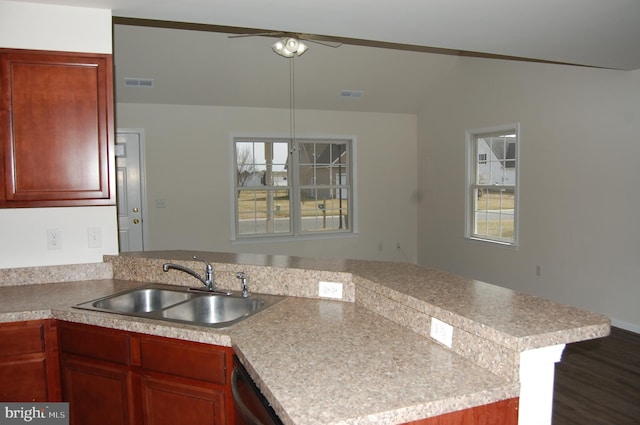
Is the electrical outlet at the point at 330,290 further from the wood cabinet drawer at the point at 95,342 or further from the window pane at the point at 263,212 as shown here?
the window pane at the point at 263,212

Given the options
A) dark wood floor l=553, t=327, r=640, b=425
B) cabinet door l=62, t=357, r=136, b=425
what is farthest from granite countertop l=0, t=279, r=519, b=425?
dark wood floor l=553, t=327, r=640, b=425

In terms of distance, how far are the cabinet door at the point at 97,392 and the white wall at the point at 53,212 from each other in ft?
2.42

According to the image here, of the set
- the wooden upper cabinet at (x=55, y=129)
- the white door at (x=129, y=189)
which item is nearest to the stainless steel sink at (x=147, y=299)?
the wooden upper cabinet at (x=55, y=129)

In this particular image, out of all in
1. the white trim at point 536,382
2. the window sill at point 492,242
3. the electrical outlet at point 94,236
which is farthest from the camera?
the window sill at point 492,242

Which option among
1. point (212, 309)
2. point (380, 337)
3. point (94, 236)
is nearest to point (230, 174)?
point (94, 236)

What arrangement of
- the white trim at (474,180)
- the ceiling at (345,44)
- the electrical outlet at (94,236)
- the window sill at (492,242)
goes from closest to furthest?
the ceiling at (345,44), the electrical outlet at (94,236), the white trim at (474,180), the window sill at (492,242)

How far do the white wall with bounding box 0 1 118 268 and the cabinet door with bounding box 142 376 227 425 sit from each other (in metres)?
1.11

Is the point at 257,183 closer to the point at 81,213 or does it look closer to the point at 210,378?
the point at 81,213

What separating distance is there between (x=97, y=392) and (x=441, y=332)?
5.02ft

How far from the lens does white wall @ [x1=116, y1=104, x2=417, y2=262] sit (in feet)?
20.2

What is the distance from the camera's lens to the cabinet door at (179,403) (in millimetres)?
1818

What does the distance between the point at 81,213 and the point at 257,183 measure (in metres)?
4.13

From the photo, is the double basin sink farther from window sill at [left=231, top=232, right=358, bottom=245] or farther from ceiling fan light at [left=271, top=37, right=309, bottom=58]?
window sill at [left=231, top=232, right=358, bottom=245]

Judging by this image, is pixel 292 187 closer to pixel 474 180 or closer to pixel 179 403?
pixel 474 180
